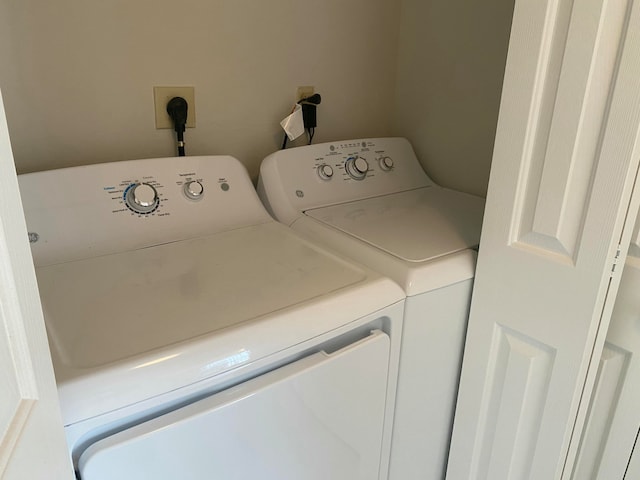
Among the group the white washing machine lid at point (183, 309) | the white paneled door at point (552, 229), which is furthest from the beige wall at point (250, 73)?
the white paneled door at point (552, 229)

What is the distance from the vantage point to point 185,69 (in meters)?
1.27

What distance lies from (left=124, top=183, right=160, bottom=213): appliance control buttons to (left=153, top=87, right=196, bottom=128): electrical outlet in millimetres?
223

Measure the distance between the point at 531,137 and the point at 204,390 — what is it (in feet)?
2.27

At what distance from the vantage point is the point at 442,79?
5.10 feet

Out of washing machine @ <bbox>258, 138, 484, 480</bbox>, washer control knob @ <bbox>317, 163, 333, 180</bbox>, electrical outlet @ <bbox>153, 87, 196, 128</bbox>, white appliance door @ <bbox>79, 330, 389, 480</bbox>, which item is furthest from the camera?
washer control knob @ <bbox>317, 163, 333, 180</bbox>

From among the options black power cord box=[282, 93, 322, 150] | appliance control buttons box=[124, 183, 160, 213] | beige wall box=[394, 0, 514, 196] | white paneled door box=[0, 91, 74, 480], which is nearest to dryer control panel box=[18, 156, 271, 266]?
appliance control buttons box=[124, 183, 160, 213]

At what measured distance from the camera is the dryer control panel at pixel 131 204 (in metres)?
1.02

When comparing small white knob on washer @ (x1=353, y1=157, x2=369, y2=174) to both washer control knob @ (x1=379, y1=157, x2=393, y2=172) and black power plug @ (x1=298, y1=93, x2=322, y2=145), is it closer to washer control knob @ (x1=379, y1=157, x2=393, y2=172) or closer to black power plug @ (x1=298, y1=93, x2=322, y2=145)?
washer control knob @ (x1=379, y1=157, x2=393, y2=172)

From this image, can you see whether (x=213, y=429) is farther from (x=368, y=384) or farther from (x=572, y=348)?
(x=572, y=348)

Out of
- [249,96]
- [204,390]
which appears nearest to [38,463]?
[204,390]

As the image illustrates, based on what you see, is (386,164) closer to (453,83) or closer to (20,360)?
(453,83)

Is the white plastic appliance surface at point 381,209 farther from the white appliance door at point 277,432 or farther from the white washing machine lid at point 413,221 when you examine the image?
the white appliance door at point 277,432

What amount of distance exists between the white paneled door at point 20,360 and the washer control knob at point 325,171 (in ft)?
3.15

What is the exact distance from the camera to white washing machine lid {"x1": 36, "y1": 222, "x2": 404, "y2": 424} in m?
0.69
